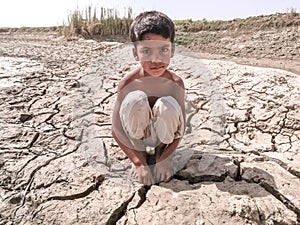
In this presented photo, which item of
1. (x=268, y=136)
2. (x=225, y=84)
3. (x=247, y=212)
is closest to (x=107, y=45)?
(x=225, y=84)

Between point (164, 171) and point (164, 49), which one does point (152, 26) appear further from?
point (164, 171)

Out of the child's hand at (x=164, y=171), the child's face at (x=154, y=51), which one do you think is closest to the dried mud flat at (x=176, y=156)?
the child's hand at (x=164, y=171)

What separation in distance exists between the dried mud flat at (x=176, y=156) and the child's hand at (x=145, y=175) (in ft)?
0.12

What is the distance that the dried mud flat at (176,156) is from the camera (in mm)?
1527

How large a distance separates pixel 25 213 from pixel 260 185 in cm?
95

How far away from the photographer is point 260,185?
1.65 metres

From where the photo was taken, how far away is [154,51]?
1611 millimetres

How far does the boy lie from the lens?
1621mm

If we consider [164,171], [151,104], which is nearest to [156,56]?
[151,104]

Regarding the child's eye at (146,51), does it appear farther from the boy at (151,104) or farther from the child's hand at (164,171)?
the child's hand at (164,171)

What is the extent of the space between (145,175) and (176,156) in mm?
276

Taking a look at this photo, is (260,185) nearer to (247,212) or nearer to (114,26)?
(247,212)

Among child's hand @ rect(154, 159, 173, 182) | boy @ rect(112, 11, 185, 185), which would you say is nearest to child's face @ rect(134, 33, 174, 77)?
boy @ rect(112, 11, 185, 185)

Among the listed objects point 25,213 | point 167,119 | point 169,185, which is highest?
point 167,119
